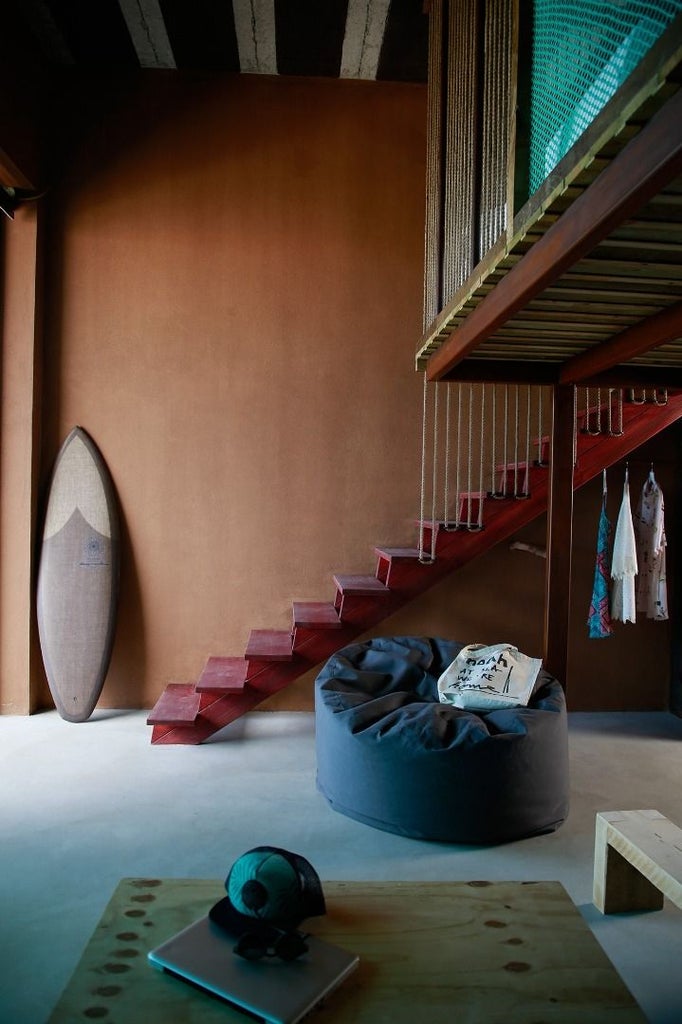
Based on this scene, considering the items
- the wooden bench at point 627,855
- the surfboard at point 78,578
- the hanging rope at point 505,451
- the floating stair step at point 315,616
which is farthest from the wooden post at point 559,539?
the surfboard at point 78,578

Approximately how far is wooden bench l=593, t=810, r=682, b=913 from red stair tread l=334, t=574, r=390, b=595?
→ 2.02m

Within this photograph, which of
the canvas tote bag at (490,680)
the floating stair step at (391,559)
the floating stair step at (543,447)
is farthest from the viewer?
the floating stair step at (543,447)

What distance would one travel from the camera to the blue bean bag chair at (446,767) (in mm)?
3172

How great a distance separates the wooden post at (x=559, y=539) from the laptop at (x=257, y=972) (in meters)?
2.88

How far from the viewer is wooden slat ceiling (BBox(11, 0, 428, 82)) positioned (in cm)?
443

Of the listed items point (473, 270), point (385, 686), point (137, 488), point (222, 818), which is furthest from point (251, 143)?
point (222, 818)

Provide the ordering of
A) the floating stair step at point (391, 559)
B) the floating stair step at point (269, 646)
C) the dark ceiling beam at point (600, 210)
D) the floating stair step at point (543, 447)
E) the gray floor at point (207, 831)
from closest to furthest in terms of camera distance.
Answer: the dark ceiling beam at point (600, 210)
the gray floor at point (207, 831)
the floating stair step at point (269, 646)
the floating stair step at point (391, 559)
the floating stair step at point (543, 447)

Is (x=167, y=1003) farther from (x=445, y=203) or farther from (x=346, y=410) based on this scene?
(x=346, y=410)

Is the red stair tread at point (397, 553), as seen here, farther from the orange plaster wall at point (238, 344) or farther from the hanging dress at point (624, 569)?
the hanging dress at point (624, 569)

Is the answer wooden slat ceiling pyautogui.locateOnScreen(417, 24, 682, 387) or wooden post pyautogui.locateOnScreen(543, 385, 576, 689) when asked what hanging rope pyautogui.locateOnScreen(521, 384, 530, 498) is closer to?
wooden post pyautogui.locateOnScreen(543, 385, 576, 689)

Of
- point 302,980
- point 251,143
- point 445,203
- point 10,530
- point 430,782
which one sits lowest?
point 430,782

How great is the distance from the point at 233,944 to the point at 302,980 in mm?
175

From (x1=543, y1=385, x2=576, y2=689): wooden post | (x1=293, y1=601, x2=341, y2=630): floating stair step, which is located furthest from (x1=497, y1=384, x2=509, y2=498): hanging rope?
(x1=293, y1=601, x2=341, y2=630): floating stair step

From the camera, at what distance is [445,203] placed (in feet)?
12.6
